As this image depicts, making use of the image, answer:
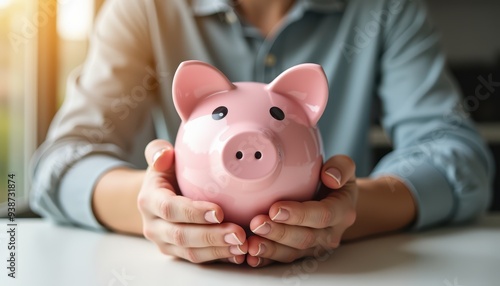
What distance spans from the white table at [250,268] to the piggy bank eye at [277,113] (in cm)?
15

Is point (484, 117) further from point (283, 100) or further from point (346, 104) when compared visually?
point (283, 100)

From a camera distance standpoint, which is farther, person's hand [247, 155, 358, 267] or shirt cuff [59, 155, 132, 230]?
shirt cuff [59, 155, 132, 230]

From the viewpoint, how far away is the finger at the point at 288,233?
1.69 ft

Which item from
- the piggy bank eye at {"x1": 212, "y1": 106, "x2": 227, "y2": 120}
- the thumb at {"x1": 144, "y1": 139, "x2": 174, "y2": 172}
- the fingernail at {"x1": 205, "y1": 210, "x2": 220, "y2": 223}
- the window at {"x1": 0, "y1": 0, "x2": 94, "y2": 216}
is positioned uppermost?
the piggy bank eye at {"x1": 212, "y1": 106, "x2": 227, "y2": 120}

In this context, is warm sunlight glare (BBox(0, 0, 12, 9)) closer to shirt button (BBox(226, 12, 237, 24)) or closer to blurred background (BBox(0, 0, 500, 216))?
blurred background (BBox(0, 0, 500, 216))

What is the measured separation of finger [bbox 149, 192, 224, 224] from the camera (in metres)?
0.51

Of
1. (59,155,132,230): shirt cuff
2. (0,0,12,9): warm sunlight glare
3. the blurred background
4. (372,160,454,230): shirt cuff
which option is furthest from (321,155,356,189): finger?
(0,0,12,9): warm sunlight glare

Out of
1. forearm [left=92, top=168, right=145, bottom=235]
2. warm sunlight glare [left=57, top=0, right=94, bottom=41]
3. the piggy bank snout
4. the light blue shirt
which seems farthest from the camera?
warm sunlight glare [left=57, top=0, right=94, bottom=41]

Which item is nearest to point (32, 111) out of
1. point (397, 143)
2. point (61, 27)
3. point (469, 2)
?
point (61, 27)

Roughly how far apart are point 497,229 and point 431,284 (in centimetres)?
35

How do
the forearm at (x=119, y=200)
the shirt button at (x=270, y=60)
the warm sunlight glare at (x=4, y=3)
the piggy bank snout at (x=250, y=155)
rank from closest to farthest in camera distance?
the piggy bank snout at (x=250, y=155)
the forearm at (x=119, y=200)
the shirt button at (x=270, y=60)
the warm sunlight glare at (x=4, y=3)

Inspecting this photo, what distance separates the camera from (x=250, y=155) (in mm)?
494

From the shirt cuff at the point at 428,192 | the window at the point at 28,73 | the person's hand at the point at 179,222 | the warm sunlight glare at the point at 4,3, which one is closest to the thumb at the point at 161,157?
the person's hand at the point at 179,222

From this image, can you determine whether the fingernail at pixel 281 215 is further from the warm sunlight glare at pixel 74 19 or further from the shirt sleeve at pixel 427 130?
the warm sunlight glare at pixel 74 19
